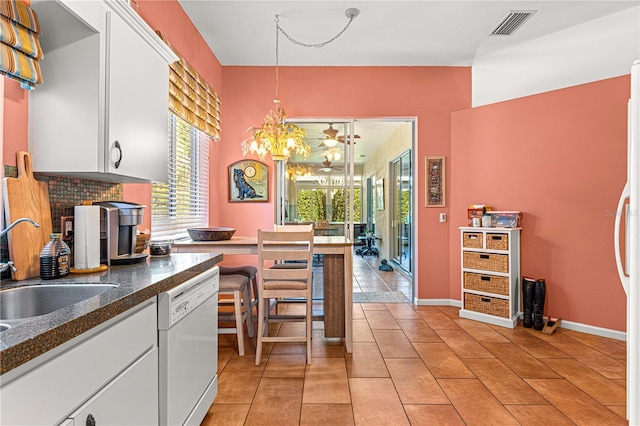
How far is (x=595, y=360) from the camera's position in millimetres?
2693

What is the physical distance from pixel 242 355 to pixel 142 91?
2.05 meters

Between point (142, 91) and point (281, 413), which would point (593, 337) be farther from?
point (142, 91)

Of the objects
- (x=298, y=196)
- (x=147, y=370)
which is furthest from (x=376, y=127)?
(x=147, y=370)

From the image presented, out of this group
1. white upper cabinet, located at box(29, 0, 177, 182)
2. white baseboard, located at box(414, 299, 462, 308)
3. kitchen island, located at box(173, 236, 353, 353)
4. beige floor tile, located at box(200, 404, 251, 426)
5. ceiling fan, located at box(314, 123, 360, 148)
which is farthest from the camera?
ceiling fan, located at box(314, 123, 360, 148)

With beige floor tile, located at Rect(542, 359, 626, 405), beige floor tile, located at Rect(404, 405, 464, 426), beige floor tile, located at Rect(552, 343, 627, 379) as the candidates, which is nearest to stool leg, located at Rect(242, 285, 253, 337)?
beige floor tile, located at Rect(404, 405, 464, 426)

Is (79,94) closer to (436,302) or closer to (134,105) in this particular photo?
(134,105)

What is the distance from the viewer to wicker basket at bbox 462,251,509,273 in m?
3.49

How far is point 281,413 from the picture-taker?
199 cm

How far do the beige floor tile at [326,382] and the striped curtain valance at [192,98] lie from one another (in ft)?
7.46

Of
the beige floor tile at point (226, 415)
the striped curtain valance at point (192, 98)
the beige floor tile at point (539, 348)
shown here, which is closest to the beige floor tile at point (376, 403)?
the beige floor tile at point (226, 415)

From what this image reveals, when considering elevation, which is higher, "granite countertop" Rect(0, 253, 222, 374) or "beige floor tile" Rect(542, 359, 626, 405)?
"granite countertop" Rect(0, 253, 222, 374)

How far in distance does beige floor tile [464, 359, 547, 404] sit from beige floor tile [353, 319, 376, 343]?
2.72 ft

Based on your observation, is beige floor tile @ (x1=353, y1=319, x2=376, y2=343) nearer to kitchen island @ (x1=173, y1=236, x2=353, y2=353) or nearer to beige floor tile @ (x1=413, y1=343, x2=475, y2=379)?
kitchen island @ (x1=173, y1=236, x2=353, y2=353)

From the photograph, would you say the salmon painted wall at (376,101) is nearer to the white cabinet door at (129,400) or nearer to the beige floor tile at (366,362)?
the beige floor tile at (366,362)
